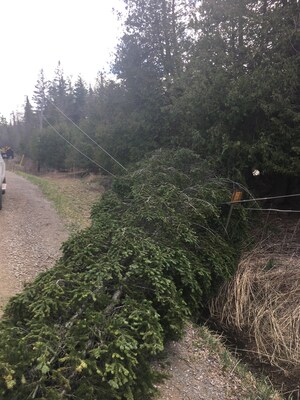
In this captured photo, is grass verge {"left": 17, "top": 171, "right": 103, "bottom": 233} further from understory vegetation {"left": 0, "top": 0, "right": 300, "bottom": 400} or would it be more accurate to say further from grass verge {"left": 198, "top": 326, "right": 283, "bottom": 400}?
grass verge {"left": 198, "top": 326, "right": 283, "bottom": 400}

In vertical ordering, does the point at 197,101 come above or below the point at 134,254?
above

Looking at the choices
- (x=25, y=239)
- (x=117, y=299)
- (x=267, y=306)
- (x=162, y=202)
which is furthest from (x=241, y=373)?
(x=25, y=239)

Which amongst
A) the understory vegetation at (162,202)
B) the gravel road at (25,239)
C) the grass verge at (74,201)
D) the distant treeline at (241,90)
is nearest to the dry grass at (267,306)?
the understory vegetation at (162,202)

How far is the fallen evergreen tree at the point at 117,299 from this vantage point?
2678mm

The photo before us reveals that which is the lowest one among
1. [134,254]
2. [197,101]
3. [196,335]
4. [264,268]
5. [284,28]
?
[196,335]

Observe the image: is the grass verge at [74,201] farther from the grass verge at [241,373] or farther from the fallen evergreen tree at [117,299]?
the grass verge at [241,373]

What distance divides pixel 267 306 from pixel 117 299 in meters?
2.88

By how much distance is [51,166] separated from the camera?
3061 cm

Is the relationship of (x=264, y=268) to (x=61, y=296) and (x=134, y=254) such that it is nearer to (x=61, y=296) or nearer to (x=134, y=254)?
(x=134, y=254)

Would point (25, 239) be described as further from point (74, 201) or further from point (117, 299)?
point (74, 201)

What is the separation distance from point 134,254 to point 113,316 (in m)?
1.00

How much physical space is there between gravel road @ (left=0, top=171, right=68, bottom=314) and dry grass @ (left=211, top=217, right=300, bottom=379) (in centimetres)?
339

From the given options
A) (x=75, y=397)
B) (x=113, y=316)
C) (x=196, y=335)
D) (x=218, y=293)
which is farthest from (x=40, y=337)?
(x=218, y=293)

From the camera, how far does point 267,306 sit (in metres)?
5.47
